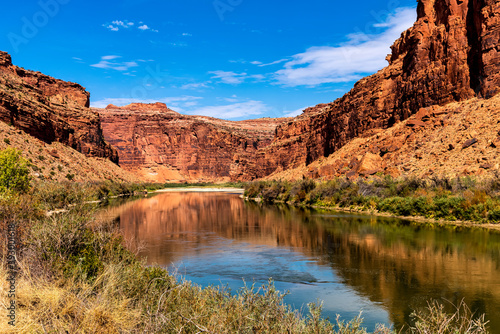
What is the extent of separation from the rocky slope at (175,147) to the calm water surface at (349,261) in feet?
436

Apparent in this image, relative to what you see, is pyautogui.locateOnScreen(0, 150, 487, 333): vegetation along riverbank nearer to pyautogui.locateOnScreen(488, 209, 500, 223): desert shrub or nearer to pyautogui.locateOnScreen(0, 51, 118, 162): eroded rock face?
pyautogui.locateOnScreen(488, 209, 500, 223): desert shrub

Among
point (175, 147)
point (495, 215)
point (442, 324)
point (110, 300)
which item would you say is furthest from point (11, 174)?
point (175, 147)

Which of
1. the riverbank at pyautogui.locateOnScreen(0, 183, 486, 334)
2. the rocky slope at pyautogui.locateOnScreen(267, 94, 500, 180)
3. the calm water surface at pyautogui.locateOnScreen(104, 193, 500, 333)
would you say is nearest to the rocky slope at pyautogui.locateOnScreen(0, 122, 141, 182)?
the calm water surface at pyautogui.locateOnScreen(104, 193, 500, 333)

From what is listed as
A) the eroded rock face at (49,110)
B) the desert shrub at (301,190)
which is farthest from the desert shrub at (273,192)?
the eroded rock face at (49,110)

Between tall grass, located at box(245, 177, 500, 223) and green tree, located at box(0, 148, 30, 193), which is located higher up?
green tree, located at box(0, 148, 30, 193)

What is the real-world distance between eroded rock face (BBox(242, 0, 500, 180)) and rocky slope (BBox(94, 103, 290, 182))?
94.8 meters

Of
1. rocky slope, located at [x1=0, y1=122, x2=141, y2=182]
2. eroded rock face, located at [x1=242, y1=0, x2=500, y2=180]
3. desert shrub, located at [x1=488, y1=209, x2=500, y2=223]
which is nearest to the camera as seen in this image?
desert shrub, located at [x1=488, y1=209, x2=500, y2=223]

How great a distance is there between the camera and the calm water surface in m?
11.5

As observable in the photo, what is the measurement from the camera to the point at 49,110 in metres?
81.1

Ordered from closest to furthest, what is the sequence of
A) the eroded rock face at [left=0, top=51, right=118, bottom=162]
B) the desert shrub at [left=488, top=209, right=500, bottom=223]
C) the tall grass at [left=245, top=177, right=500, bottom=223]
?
the desert shrub at [left=488, top=209, right=500, bottom=223] → the tall grass at [left=245, top=177, right=500, bottom=223] → the eroded rock face at [left=0, top=51, right=118, bottom=162]

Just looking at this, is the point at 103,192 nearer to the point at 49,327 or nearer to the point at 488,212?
the point at 488,212

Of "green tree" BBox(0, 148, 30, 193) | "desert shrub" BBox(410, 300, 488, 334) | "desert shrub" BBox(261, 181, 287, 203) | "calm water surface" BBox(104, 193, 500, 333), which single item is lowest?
"calm water surface" BBox(104, 193, 500, 333)

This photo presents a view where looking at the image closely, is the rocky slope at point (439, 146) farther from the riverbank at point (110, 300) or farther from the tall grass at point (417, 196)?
the riverbank at point (110, 300)

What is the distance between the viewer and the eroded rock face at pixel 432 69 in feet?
144
